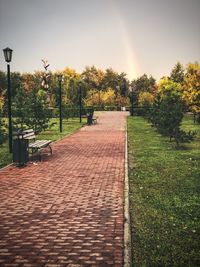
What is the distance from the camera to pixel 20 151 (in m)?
10.9

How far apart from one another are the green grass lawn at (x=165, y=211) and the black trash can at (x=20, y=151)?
383cm

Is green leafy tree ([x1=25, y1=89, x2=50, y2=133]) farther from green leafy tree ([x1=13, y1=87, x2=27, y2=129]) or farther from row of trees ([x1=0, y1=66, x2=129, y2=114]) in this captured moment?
row of trees ([x1=0, y1=66, x2=129, y2=114])

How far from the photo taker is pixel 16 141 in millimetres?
10898

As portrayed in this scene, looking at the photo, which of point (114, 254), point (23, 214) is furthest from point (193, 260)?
point (23, 214)

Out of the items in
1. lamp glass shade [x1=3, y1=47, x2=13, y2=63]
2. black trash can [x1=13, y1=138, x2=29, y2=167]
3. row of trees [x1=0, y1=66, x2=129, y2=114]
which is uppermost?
row of trees [x1=0, y1=66, x2=129, y2=114]

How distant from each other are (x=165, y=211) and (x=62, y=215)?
6.89 feet

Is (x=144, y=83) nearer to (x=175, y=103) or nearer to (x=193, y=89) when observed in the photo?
(x=193, y=89)

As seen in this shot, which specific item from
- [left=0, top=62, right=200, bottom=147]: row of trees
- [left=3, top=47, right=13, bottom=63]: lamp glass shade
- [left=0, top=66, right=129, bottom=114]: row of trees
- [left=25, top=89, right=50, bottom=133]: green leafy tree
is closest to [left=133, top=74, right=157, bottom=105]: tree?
[left=0, top=62, right=200, bottom=147]: row of trees

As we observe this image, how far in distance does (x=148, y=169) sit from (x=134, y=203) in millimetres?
3610

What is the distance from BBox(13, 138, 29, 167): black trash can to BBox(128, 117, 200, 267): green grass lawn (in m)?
3.83

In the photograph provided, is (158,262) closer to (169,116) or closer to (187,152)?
(187,152)

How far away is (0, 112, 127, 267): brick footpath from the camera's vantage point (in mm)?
4438

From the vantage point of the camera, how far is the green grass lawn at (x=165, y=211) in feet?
14.9

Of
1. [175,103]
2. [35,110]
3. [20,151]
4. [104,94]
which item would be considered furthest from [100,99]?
[20,151]
